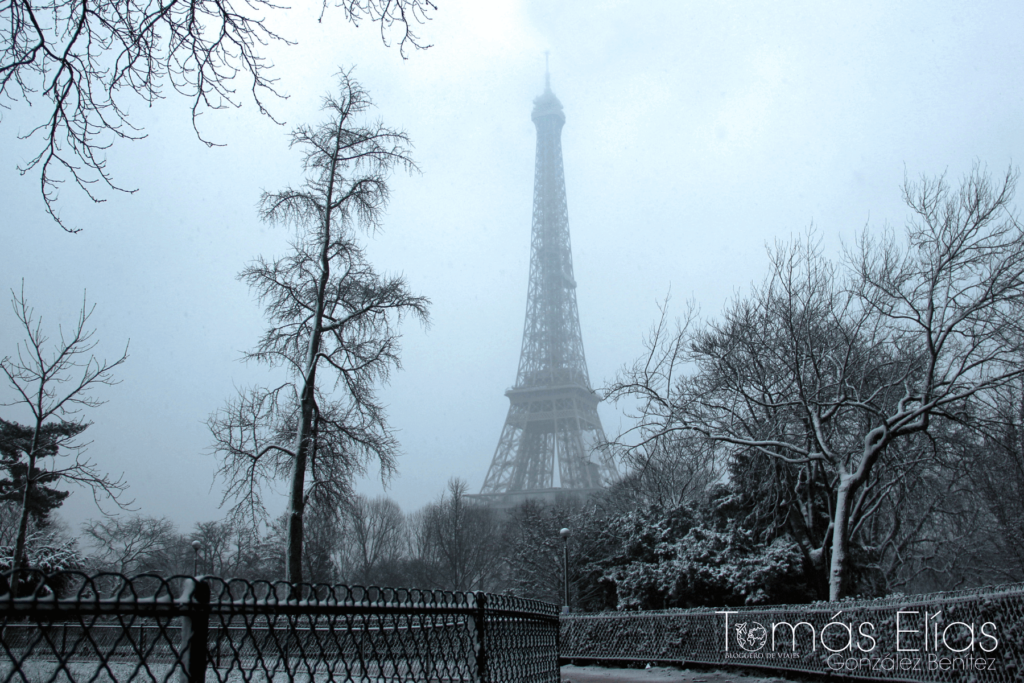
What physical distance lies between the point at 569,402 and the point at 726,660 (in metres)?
47.8

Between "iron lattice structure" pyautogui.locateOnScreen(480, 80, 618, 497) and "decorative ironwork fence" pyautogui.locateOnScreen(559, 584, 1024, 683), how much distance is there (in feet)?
113

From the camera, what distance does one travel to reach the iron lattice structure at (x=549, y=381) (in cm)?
5588

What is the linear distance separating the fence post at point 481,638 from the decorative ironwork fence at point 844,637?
6.23 metres

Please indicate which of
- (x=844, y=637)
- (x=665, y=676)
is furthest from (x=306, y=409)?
(x=844, y=637)

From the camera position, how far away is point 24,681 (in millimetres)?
1801

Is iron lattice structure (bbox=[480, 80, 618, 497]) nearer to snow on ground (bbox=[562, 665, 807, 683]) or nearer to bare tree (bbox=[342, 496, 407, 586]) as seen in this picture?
bare tree (bbox=[342, 496, 407, 586])

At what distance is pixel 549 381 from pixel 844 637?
53.0 m

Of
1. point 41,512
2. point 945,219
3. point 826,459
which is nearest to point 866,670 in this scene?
point 826,459

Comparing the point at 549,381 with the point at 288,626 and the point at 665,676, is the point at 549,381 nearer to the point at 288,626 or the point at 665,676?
the point at 665,676

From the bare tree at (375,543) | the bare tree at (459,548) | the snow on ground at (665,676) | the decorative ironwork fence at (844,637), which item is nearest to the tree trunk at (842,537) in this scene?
the decorative ironwork fence at (844,637)

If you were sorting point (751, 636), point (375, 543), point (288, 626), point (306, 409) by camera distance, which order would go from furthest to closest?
1. point (375, 543)
2. point (306, 409)
3. point (751, 636)
4. point (288, 626)

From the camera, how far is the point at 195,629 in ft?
6.43

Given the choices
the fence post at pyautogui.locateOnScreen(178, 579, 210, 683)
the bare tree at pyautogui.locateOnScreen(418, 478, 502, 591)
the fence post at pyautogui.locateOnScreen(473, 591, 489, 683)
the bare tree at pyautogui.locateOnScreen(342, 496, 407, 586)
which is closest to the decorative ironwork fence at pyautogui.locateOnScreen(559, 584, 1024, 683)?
the fence post at pyautogui.locateOnScreen(473, 591, 489, 683)

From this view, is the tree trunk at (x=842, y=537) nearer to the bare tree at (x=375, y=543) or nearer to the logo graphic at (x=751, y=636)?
the logo graphic at (x=751, y=636)
